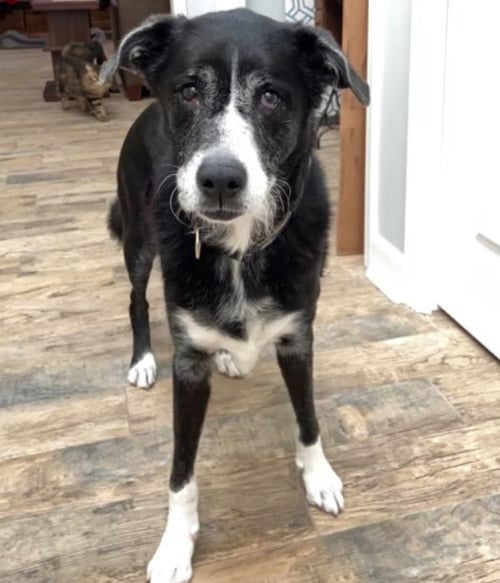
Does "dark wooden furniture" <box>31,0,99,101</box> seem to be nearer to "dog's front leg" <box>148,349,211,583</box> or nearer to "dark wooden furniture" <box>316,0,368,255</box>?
"dark wooden furniture" <box>316,0,368,255</box>

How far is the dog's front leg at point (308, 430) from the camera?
4.59 ft

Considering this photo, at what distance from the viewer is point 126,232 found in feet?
6.09

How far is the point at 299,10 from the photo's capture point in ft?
11.0

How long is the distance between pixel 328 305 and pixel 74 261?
96cm

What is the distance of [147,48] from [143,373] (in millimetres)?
887

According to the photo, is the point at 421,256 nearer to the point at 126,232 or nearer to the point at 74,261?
the point at 126,232

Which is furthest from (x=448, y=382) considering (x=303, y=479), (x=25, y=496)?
(x=25, y=496)

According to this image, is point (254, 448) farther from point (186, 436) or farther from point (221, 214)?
point (221, 214)

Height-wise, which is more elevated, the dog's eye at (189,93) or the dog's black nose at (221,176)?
the dog's eye at (189,93)

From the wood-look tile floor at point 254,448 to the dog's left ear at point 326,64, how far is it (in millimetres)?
800

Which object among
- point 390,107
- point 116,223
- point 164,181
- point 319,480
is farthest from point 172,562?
point 390,107

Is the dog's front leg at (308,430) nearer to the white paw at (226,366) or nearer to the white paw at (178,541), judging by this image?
the white paw at (178,541)

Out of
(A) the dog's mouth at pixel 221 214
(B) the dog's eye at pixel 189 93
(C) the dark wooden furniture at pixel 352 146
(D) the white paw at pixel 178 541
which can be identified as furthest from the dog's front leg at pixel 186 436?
(C) the dark wooden furniture at pixel 352 146

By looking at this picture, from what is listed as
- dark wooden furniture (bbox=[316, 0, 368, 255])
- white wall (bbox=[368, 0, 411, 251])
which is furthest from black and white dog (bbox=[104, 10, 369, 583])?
dark wooden furniture (bbox=[316, 0, 368, 255])
